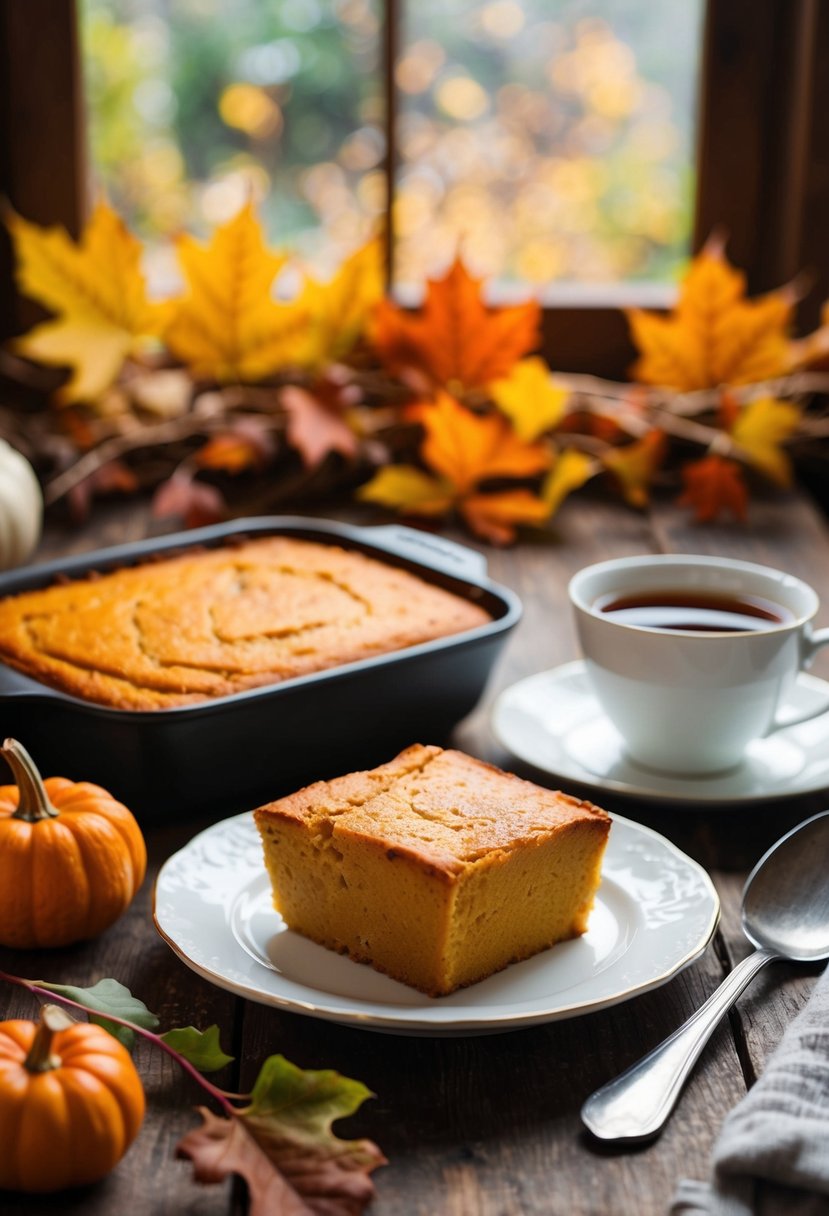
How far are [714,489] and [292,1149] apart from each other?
1457 mm

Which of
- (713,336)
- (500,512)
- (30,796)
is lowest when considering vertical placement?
(500,512)

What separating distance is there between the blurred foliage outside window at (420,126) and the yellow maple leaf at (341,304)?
16.1 inches

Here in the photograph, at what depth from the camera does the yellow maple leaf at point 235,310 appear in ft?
6.34

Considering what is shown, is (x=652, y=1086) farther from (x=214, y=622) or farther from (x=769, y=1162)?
(x=214, y=622)

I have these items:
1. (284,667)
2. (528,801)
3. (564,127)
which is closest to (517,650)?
(284,667)

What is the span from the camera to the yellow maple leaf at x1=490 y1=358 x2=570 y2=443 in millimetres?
1942

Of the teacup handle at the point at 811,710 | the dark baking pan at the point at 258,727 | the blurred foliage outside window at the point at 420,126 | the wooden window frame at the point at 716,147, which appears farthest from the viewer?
the blurred foliage outside window at the point at 420,126

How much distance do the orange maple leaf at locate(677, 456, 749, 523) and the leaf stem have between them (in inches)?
53.1

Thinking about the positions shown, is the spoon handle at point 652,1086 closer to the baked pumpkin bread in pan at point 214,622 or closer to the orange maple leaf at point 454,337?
the baked pumpkin bread in pan at point 214,622

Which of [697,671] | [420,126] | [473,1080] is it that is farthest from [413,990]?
[420,126]

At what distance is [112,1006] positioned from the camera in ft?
2.77

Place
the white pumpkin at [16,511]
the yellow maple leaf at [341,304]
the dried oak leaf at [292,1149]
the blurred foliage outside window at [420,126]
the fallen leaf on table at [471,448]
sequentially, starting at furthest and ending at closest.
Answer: the blurred foliage outside window at [420,126] < the yellow maple leaf at [341,304] < the fallen leaf on table at [471,448] < the white pumpkin at [16,511] < the dried oak leaf at [292,1149]

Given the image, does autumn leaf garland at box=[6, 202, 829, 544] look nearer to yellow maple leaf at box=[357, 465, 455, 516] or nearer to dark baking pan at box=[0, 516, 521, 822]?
yellow maple leaf at box=[357, 465, 455, 516]

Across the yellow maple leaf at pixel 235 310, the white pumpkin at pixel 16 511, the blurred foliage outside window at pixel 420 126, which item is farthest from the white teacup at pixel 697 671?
the blurred foliage outside window at pixel 420 126
